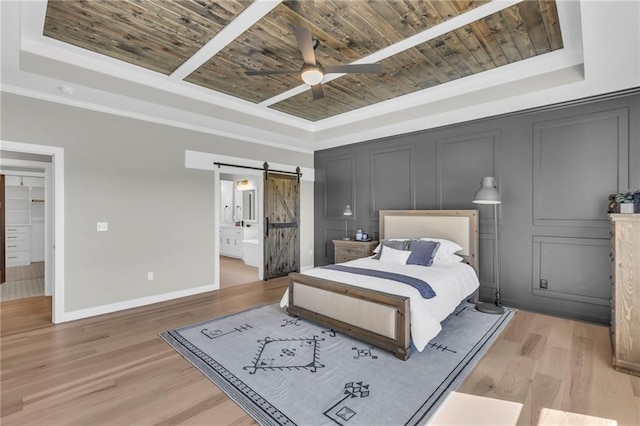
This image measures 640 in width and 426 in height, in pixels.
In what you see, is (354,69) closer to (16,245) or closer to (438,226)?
(438,226)

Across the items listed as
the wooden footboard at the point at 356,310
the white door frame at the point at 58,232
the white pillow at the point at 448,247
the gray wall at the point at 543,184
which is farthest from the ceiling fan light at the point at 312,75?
the white door frame at the point at 58,232

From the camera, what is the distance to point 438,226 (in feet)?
15.5

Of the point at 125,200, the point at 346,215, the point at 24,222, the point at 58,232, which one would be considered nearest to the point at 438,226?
the point at 346,215

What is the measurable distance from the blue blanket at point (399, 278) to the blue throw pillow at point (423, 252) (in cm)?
69

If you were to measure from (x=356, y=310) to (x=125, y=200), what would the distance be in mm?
3476

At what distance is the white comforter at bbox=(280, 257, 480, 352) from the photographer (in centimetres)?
282

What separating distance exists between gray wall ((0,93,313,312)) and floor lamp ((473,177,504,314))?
405 centimetres

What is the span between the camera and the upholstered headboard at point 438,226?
4.43 m

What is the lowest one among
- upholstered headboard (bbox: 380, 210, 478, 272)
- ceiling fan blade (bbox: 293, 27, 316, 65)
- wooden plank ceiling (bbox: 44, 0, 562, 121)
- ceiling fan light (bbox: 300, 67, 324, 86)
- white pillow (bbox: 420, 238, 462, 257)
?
white pillow (bbox: 420, 238, 462, 257)

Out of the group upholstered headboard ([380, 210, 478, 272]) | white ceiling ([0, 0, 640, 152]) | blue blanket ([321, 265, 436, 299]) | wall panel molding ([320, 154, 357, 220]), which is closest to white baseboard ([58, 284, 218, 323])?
Answer: blue blanket ([321, 265, 436, 299])

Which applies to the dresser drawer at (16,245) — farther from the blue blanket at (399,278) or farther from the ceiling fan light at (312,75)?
the ceiling fan light at (312,75)

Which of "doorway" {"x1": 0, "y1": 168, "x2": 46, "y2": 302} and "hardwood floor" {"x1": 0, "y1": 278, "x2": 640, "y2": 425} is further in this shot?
"doorway" {"x1": 0, "y1": 168, "x2": 46, "y2": 302}

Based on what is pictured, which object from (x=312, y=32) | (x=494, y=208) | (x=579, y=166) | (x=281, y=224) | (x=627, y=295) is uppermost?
(x=312, y=32)

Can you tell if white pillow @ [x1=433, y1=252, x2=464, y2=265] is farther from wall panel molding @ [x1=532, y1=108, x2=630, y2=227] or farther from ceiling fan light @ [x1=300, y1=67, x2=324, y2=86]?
ceiling fan light @ [x1=300, y1=67, x2=324, y2=86]
